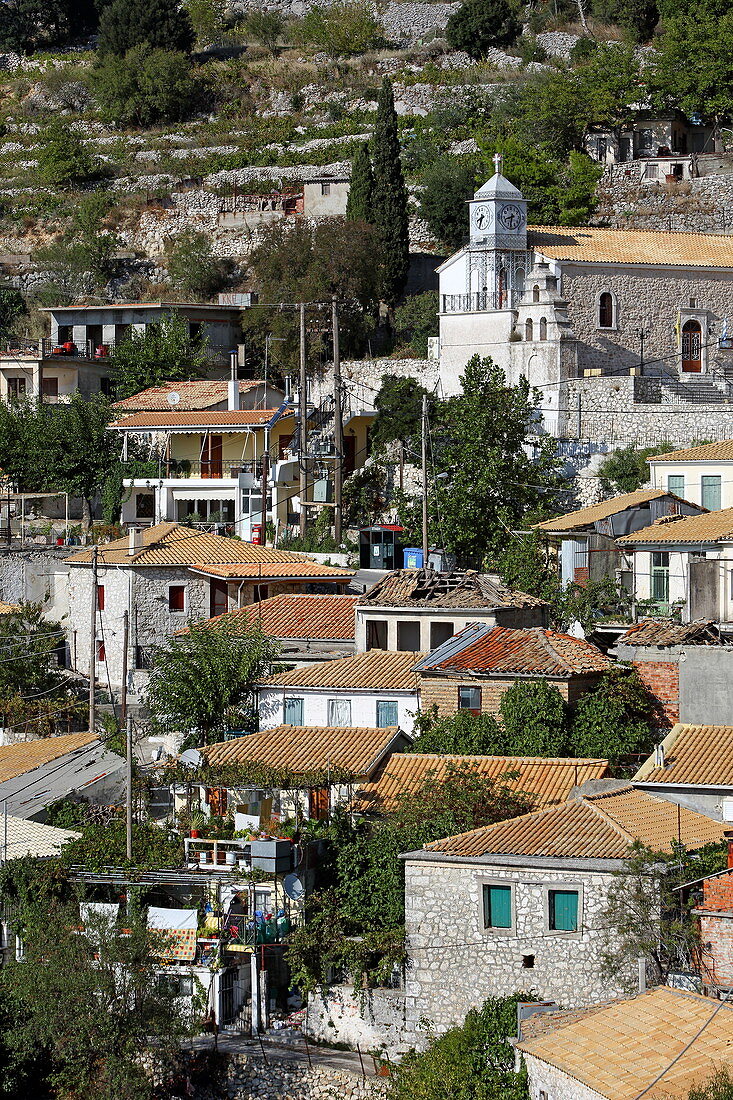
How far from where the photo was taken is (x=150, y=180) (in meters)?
77.2

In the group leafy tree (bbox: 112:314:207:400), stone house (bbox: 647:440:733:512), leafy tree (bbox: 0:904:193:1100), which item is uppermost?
leafy tree (bbox: 112:314:207:400)

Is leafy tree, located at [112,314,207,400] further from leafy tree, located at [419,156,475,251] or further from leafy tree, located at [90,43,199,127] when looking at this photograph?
leafy tree, located at [90,43,199,127]

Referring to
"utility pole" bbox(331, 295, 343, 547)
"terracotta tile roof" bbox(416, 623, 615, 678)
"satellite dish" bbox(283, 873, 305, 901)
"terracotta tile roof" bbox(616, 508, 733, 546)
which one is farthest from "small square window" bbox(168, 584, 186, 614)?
"satellite dish" bbox(283, 873, 305, 901)

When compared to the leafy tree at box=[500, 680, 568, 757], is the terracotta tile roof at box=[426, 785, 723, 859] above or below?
below

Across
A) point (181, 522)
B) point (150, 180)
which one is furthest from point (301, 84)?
point (181, 522)

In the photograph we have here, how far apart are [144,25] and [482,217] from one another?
3975cm

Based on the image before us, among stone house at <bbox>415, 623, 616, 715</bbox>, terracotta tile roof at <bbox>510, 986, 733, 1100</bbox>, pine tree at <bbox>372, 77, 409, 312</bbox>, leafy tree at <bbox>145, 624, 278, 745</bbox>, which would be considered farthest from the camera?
pine tree at <bbox>372, 77, 409, 312</bbox>

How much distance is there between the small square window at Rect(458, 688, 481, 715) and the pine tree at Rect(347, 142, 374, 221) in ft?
98.5

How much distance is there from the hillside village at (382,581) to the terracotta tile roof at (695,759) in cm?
8

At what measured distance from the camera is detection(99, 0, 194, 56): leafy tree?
85.9m

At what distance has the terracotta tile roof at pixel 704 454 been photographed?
3997 cm

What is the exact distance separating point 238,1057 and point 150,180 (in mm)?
57763

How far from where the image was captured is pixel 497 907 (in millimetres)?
23516

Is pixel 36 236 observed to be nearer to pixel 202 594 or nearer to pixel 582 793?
pixel 202 594
